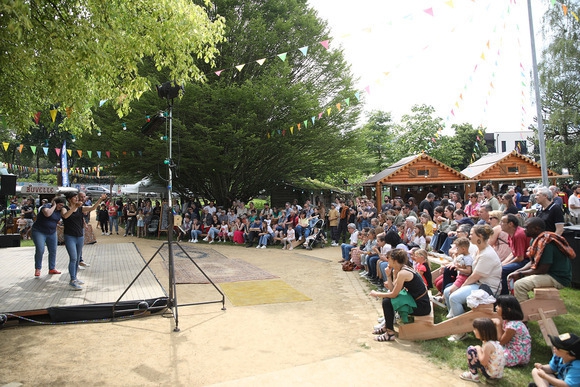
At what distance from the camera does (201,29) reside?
7.59 meters

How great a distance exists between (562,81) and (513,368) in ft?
86.9

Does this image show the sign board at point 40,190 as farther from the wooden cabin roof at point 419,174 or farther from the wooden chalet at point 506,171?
the wooden chalet at point 506,171

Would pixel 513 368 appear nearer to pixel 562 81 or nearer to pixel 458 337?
pixel 458 337

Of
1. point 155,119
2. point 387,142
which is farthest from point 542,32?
point 155,119

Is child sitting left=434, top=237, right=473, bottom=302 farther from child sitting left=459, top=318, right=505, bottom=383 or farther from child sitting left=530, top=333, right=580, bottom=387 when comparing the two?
child sitting left=530, top=333, right=580, bottom=387

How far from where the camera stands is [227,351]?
15.2ft

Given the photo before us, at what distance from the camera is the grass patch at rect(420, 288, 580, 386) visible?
12.8ft

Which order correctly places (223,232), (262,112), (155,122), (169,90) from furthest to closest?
1. (262,112)
2. (223,232)
3. (155,122)
4. (169,90)

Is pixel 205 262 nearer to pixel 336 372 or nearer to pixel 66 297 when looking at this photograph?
pixel 66 297

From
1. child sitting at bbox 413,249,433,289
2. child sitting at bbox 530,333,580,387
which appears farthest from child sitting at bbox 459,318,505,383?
child sitting at bbox 413,249,433,289

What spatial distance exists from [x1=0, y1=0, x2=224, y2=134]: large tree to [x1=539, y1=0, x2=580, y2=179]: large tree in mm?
24467

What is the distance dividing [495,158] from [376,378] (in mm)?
23582

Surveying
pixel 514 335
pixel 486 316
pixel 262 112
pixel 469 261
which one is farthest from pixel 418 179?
pixel 514 335

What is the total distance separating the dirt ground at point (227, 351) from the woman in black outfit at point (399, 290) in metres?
0.28
